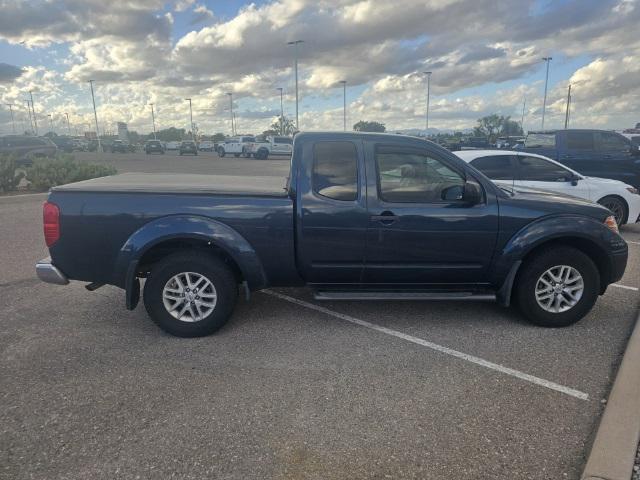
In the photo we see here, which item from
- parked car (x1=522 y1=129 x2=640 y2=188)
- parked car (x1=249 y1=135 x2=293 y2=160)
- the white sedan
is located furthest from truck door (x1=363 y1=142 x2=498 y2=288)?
parked car (x1=249 y1=135 x2=293 y2=160)

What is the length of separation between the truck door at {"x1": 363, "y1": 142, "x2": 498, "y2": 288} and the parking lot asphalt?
623 millimetres

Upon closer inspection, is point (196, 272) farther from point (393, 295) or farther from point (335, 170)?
point (393, 295)

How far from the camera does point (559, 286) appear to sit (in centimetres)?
430

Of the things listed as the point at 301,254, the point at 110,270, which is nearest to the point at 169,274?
the point at 110,270

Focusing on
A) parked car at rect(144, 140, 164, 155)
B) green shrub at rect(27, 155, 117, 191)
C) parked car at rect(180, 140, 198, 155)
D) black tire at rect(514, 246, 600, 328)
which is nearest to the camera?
black tire at rect(514, 246, 600, 328)

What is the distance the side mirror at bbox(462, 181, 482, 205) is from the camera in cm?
406

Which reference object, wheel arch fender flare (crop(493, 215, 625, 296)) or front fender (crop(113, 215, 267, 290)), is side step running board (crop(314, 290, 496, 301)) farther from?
front fender (crop(113, 215, 267, 290))

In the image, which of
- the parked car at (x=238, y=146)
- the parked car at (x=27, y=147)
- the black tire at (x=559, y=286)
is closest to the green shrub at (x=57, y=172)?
the parked car at (x=27, y=147)

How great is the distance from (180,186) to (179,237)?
21.6 inches

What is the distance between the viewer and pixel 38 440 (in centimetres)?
275

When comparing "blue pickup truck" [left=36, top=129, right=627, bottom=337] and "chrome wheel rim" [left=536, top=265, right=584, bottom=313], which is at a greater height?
"blue pickup truck" [left=36, top=129, right=627, bottom=337]

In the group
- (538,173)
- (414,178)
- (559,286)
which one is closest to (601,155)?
(538,173)

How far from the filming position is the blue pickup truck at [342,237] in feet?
13.0

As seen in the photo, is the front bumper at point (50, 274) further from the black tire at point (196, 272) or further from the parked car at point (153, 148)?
the parked car at point (153, 148)
